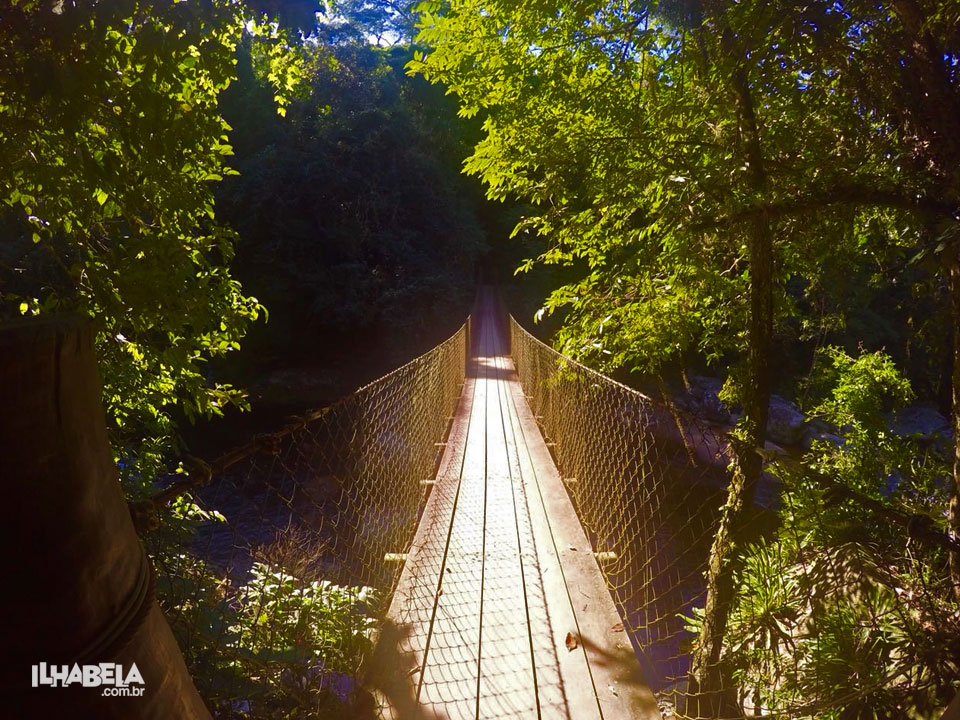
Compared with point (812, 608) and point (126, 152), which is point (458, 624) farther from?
point (126, 152)

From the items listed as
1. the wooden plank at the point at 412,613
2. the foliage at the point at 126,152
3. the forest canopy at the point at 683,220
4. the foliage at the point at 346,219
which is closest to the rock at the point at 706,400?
the foliage at the point at 346,219

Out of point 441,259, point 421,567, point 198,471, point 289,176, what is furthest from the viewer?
point 441,259

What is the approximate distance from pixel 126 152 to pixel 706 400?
10.4m

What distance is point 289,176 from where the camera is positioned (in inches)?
510

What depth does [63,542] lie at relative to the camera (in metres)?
0.41

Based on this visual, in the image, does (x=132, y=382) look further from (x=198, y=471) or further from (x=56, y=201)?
(x=198, y=471)

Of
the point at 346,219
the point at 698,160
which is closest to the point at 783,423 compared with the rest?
the point at 698,160

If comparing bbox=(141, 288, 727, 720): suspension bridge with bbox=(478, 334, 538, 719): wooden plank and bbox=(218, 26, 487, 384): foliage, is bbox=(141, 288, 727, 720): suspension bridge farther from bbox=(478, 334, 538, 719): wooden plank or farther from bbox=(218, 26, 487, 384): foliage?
bbox=(218, 26, 487, 384): foliage

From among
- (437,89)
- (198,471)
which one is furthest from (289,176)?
(198,471)

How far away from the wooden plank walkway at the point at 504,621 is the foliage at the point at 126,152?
3.75 feet

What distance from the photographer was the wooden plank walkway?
4.47 ft

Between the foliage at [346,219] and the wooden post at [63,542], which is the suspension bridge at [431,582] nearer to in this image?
the wooden post at [63,542]

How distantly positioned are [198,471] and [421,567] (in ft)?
4.14

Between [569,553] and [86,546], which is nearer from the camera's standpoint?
[86,546]
